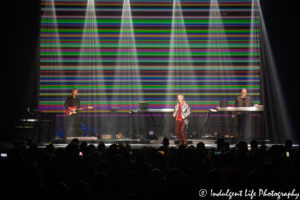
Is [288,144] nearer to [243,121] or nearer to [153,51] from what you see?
[243,121]

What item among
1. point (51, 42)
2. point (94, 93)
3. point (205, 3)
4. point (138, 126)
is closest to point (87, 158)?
point (138, 126)

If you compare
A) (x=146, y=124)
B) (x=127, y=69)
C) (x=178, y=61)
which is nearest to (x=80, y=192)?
(x=146, y=124)

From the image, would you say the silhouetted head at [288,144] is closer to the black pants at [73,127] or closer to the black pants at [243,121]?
the black pants at [243,121]

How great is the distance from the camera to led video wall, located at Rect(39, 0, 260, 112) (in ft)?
41.2

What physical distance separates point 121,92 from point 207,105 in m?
3.47

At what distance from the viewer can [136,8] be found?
12.7m

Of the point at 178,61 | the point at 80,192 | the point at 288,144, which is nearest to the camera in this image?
the point at 80,192

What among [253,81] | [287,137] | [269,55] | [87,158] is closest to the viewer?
[87,158]

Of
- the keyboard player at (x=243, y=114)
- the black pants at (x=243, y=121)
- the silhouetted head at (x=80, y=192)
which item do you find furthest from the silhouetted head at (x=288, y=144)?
the black pants at (x=243, y=121)

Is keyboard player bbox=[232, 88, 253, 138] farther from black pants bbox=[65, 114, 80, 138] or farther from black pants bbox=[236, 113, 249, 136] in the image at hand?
black pants bbox=[65, 114, 80, 138]

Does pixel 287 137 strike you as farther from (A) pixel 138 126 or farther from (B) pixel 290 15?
(A) pixel 138 126

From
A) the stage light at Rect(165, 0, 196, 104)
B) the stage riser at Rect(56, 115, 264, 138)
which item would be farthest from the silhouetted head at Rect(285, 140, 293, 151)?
the stage light at Rect(165, 0, 196, 104)

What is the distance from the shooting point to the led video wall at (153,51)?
1257cm

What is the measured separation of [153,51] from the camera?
12.8m
